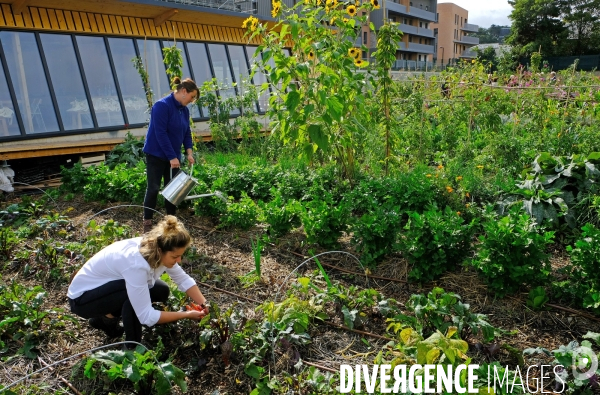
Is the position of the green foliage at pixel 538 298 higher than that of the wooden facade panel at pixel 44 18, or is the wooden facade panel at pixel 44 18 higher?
the wooden facade panel at pixel 44 18

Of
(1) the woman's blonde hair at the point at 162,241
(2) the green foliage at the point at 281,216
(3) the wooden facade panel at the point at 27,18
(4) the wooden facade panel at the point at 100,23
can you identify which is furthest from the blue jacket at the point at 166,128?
(4) the wooden facade panel at the point at 100,23

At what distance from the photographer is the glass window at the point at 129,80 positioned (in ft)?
29.8

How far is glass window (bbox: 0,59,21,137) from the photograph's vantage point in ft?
24.3

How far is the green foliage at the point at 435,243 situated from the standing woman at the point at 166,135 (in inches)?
89.0

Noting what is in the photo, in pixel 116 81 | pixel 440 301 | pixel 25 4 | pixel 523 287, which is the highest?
pixel 25 4

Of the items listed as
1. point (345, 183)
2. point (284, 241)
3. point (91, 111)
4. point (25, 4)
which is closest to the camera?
point (284, 241)

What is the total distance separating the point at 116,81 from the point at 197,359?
7421 mm

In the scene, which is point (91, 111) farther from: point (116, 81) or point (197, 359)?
point (197, 359)

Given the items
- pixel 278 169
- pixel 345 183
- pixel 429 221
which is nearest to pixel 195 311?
pixel 429 221

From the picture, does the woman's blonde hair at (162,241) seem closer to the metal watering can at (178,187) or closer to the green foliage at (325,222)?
the green foliage at (325,222)

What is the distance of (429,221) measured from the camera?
3.47 meters

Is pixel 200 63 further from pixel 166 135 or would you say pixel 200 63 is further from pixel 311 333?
pixel 311 333

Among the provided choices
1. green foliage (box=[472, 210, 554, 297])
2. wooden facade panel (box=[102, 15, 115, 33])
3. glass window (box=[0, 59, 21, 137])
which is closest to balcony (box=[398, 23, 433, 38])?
wooden facade panel (box=[102, 15, 115, 33])

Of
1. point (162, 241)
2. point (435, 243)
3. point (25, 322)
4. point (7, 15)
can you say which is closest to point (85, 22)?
point (7, 15)
